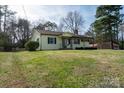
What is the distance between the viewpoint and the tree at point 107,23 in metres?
19.2

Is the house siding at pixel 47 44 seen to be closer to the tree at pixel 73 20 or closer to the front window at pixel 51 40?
the front window at pixel 51 40

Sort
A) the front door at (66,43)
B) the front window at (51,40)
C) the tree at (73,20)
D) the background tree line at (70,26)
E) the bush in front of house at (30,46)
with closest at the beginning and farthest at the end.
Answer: the tree at (73,20)
the bush in front of house at (30,46)
the background tree line at (70,26)
the front window at (51,40)
the front door at (66,43)

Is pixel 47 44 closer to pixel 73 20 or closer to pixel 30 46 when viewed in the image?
pixel 30 46

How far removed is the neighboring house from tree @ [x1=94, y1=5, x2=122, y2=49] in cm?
207

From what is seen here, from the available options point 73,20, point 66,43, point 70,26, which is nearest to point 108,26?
point 66,43

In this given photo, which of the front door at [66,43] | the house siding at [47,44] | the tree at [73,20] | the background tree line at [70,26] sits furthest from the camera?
the front door at [66,43]

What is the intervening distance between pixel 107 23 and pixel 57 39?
18.9 feet

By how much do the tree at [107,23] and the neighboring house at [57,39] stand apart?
6.80ft

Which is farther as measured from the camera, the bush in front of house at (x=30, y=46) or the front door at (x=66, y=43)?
→ the front door at (x=66, y=43)

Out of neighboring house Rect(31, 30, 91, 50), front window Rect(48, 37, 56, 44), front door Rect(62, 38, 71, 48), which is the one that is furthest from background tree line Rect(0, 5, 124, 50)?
front door Rect(62, 38, 71, 48)

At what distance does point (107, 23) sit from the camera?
65.6ft

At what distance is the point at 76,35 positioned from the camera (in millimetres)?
19391

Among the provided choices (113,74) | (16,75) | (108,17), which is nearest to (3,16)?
(108,17)

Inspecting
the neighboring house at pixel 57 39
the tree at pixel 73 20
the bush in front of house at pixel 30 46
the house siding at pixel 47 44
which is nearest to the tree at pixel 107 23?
the neighboring house at pixel 57 39
